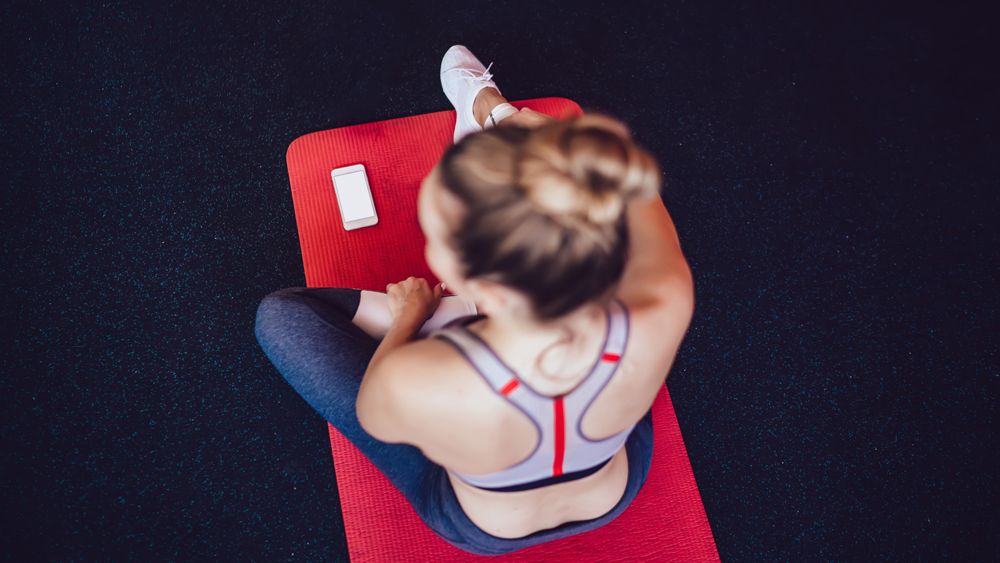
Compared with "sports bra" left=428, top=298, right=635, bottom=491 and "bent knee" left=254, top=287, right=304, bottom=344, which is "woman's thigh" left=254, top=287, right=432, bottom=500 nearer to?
"bent knee" left=254, top=287, right=304, bottom=344

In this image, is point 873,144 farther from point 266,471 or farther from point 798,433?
point 266,471

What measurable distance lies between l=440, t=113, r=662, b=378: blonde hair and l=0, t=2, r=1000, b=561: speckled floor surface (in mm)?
979

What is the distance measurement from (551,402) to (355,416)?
450 millimetres

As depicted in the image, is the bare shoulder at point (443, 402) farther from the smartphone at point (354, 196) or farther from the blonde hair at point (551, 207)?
the smartphone at point (354, 196)

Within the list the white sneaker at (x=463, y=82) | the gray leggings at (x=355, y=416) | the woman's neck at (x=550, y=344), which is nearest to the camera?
the woman's neck at (x=550, y=344)

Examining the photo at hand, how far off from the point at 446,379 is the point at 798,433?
118 cm

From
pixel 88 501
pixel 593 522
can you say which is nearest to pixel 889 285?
pixel 593 522

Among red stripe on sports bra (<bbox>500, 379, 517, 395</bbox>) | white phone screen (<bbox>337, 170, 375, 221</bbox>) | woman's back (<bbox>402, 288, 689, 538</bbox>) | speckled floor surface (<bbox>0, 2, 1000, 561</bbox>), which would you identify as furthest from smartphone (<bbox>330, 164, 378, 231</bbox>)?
red stripe on sports bra (<bbox>500, 379, 517, 395</bbox>)

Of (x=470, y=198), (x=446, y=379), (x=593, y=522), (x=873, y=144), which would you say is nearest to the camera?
(x=470, y=198)

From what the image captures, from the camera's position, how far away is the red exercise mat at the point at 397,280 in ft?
3.90

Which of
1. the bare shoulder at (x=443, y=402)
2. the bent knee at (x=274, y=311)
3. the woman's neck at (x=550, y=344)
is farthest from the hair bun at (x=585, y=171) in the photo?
the bent knee at (x=274, y=311)

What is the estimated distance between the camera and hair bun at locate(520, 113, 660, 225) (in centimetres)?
60

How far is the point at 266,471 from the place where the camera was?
143 centimetres

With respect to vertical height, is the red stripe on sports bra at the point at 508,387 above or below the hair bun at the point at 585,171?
below
